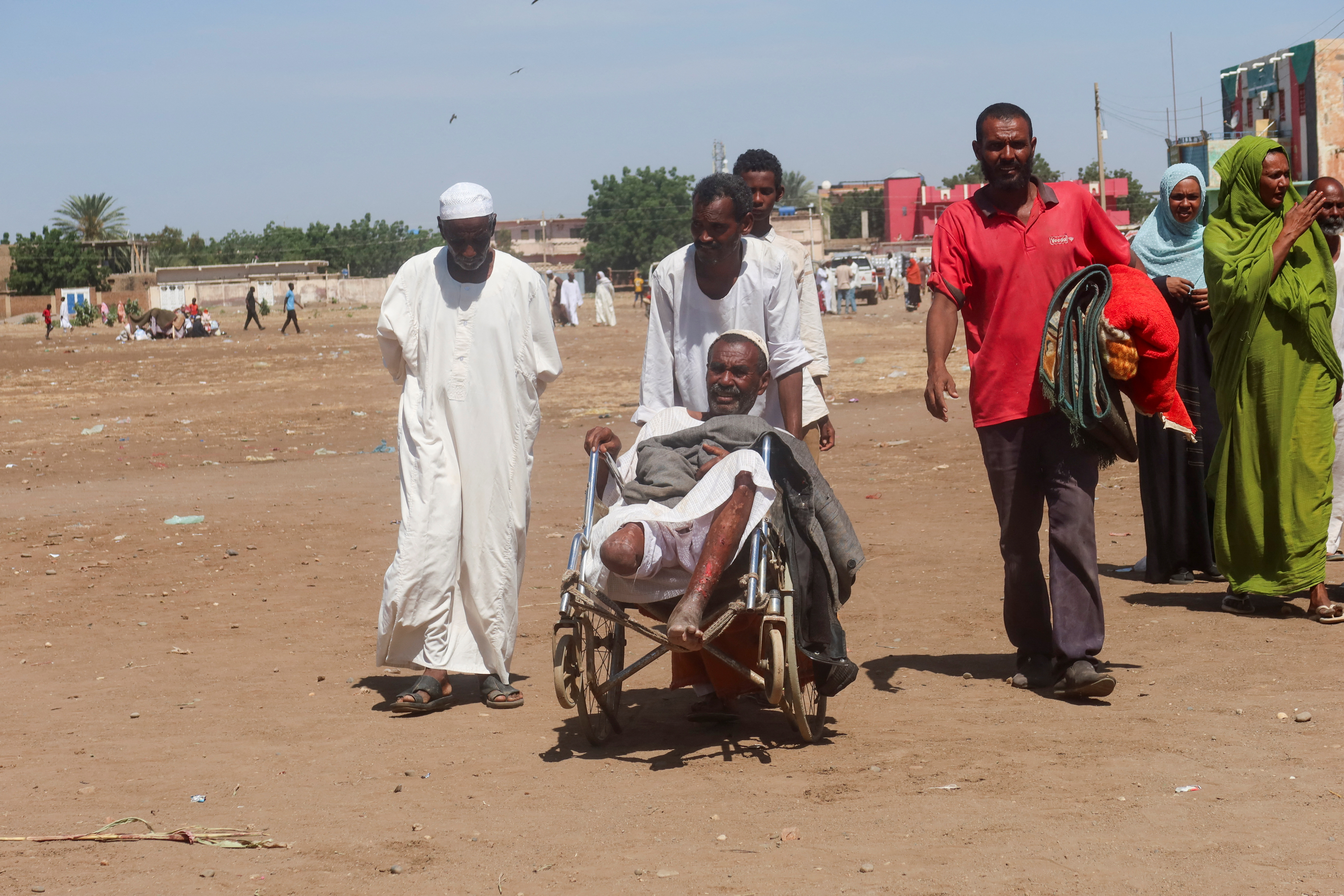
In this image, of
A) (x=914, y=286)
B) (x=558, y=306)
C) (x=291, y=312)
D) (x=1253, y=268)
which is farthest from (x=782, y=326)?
(x=291, y=312)

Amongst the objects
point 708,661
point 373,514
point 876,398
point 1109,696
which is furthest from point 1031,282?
point 876,398

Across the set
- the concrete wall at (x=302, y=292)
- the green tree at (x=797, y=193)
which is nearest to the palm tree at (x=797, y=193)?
the green tree at (x=797, y=193)

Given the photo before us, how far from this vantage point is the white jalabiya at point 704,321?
16.9ft

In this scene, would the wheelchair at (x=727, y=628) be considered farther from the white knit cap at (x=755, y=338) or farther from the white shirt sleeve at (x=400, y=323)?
the white shirt sleeve at (x=400, y=323)

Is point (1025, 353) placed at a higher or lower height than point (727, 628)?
higher

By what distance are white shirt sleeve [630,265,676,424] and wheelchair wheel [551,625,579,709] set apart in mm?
1091

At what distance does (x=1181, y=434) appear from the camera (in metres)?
6.97

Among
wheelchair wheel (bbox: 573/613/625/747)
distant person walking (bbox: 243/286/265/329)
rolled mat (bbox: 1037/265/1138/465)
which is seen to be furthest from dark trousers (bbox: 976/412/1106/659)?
distant person walking (bbox: 243/286/265/329)

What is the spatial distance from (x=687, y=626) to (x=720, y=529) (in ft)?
1.06

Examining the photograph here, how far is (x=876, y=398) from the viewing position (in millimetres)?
16719

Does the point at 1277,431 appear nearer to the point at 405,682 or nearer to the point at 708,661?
the point at 708,661

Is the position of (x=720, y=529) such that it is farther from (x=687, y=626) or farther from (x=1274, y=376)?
(x=1274, y=376)

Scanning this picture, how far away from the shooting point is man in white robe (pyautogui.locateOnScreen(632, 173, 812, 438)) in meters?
5.11

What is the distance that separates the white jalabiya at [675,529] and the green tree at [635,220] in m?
87.3
